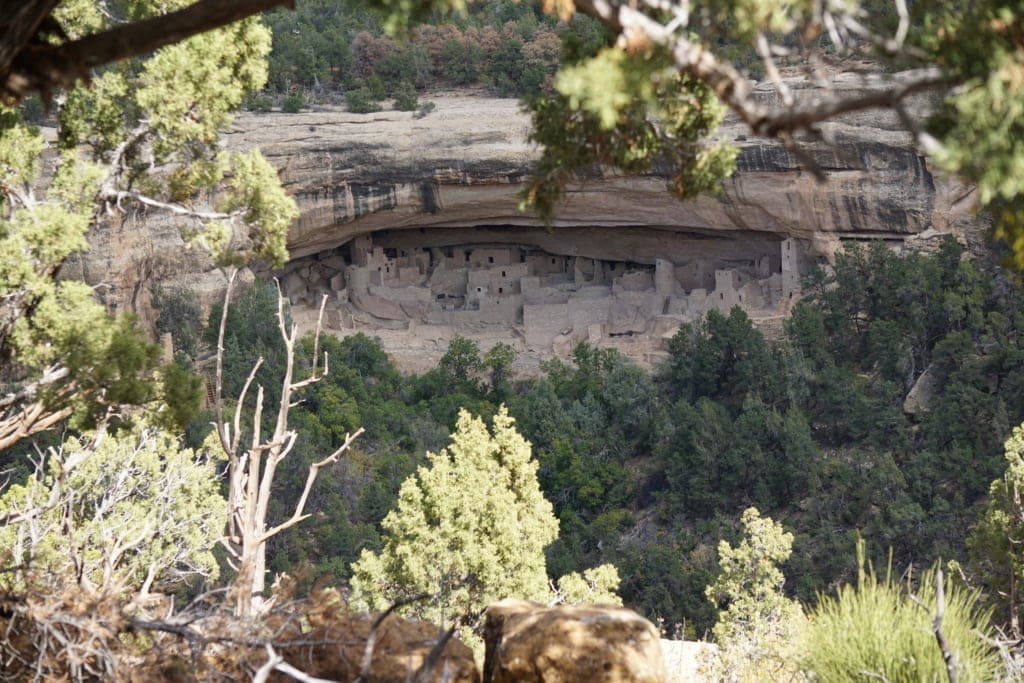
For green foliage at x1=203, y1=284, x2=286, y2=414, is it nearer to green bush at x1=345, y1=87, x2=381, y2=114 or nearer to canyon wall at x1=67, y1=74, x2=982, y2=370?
canyon wall at x1=67, y1=74, x2=982, y2=370

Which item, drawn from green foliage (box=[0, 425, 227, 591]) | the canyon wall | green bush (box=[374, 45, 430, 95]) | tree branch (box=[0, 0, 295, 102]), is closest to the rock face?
the canyon wall

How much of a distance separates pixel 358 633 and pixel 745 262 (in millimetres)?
17284

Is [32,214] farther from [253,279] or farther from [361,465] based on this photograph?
[253,279]

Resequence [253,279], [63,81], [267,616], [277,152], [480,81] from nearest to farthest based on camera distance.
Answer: [63,81] → [267,616] → [277,152] → [253,279] → [480,81]

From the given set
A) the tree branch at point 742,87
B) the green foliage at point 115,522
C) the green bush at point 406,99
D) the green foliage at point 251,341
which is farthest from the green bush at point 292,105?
the tree branch at point 742,87

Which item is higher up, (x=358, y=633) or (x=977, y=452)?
(x=358, y=633)

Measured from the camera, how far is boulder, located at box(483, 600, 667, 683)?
423 centimetres

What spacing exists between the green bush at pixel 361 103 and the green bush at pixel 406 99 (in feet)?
0.95

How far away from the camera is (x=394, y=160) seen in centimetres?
1889

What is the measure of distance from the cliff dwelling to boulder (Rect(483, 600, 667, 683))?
15365mm

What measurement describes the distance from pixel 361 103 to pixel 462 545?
12.4 metres

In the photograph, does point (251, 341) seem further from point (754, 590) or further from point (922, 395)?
point (754, 590)

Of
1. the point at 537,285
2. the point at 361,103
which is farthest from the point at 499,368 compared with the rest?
the point at 361,103

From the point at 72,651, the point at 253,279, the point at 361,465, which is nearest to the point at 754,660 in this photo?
the point at 72,651
